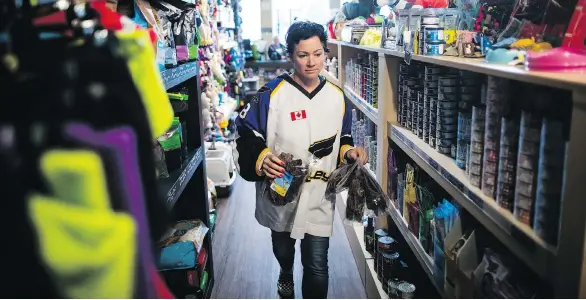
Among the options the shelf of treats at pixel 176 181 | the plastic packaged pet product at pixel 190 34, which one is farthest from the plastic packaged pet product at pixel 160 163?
the plastic packaged pet product at pixel 190 34

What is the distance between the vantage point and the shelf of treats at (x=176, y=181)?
6.22 ft

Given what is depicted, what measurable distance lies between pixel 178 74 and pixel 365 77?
1762 millimetres

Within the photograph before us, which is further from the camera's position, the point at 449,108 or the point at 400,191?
the point at 400,191

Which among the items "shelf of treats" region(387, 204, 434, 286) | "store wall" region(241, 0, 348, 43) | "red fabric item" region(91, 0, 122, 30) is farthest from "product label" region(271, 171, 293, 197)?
"store wall" region(241, 0, 348, 43)

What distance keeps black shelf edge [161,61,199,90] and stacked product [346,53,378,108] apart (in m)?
1.18

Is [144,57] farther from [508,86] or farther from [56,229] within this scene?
[508,86]

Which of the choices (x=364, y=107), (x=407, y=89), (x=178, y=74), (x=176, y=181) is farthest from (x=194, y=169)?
(x=364, y=107)

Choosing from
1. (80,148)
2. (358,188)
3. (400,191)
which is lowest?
(400,191)

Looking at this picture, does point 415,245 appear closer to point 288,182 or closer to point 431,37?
point 288,182

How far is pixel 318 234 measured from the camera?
2.37m

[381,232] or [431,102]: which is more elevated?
[431,102]

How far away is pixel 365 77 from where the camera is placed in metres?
3.56

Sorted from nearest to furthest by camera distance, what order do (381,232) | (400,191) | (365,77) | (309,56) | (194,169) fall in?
(309,56) < (194,169) < (400,191) < (381,232) < (365,77)

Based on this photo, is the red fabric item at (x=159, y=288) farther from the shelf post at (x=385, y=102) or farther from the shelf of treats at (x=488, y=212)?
the shelf post at (x=385, y=102)
